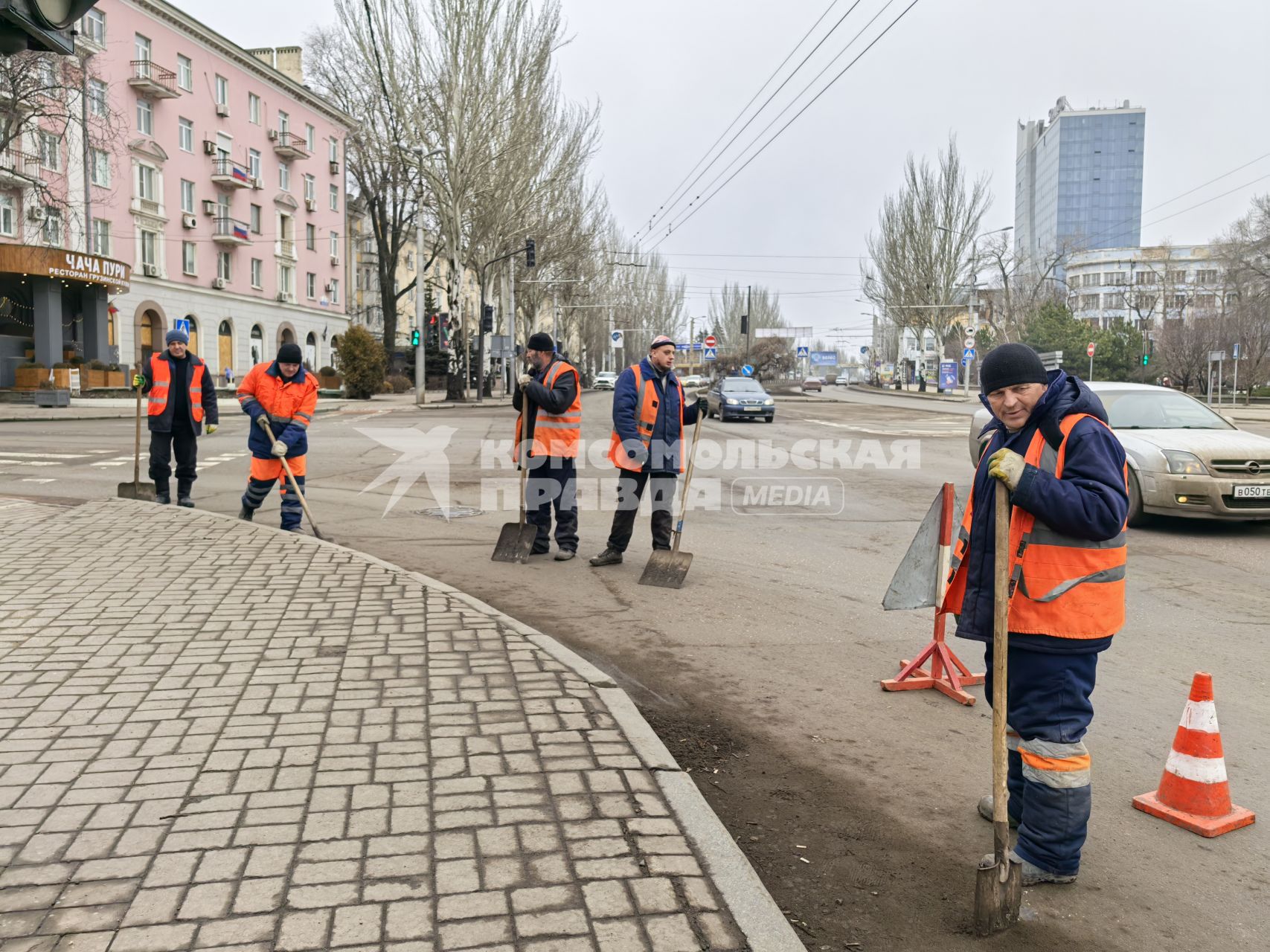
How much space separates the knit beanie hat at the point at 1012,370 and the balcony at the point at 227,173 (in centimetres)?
4989

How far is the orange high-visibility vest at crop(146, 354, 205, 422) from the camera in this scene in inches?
396

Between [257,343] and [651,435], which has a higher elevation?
[257,343]

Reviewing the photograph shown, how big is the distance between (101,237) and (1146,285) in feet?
248

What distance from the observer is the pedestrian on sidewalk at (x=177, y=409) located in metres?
10.1

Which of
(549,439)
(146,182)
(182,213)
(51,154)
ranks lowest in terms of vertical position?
(549,439)

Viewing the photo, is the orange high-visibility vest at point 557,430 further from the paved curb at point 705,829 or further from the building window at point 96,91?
the building window at point 96,91

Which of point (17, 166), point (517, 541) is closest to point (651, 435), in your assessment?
point (517, 541)

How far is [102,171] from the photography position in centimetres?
3978

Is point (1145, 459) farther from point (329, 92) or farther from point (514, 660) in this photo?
point (329, 92)

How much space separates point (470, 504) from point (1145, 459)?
7.10 m

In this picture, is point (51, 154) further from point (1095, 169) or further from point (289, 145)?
point (1095, 169)

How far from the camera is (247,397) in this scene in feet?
29.7

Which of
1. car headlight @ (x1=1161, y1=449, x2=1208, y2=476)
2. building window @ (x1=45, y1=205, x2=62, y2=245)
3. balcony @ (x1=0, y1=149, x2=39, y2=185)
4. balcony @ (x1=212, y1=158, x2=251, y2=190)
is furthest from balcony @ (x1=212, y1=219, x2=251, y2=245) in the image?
car headlight @ (x1=1161, y1=449, x2=1208, y2=476)

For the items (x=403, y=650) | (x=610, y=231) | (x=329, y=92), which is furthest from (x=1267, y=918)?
(x=610, y=231)
